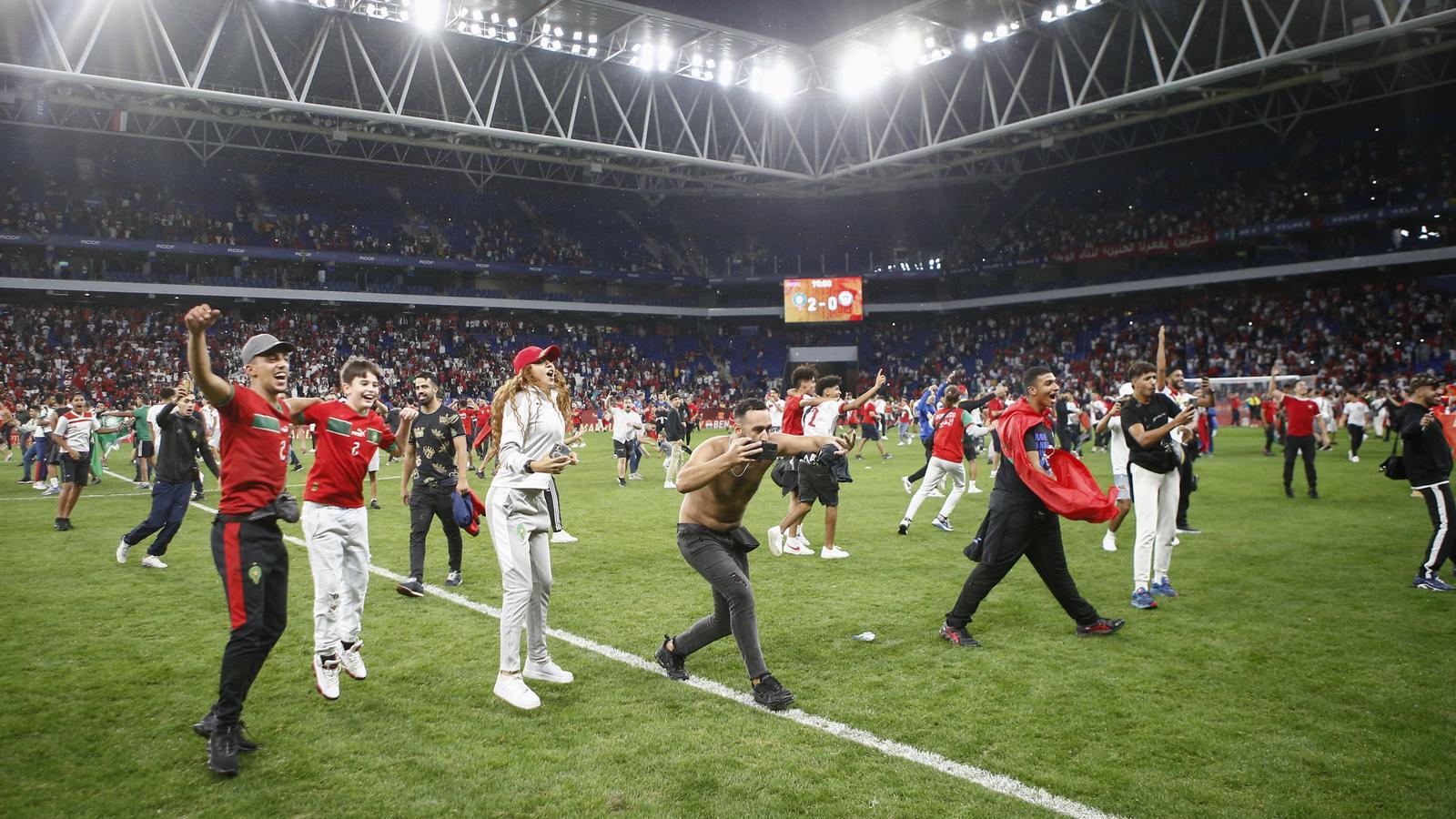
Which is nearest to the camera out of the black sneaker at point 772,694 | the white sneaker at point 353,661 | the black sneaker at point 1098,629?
the black sneaker at point 772,694

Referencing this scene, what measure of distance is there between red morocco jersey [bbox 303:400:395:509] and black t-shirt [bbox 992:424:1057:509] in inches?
178

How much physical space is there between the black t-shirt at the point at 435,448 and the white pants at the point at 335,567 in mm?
2571

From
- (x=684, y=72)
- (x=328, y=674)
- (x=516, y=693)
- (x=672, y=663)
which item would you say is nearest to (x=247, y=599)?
(x=328, y=674)

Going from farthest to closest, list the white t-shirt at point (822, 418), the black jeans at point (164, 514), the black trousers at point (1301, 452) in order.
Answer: the black trousers at point (1301, 452) < the white t-shirt at point (822, 418) < the black jeans at point (164, 514)

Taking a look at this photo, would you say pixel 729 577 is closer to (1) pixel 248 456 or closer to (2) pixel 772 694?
(2) pixel 772 694

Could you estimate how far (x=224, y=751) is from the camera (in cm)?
446

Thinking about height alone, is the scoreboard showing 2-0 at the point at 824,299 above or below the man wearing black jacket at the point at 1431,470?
above

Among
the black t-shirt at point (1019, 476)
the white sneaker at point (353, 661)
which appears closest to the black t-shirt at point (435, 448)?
the white sneaker at point (353, 661)

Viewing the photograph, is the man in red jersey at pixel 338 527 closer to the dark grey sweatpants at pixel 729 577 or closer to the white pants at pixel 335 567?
the white pants at pixel 335 567

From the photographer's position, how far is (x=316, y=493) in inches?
219

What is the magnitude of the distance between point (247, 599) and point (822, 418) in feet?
24.2

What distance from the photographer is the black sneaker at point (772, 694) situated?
17.4 ft

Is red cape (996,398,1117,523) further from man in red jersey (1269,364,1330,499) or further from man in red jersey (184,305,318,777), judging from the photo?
man in red jersey (1269,364,1330,499)

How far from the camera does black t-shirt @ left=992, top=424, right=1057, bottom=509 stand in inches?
259
